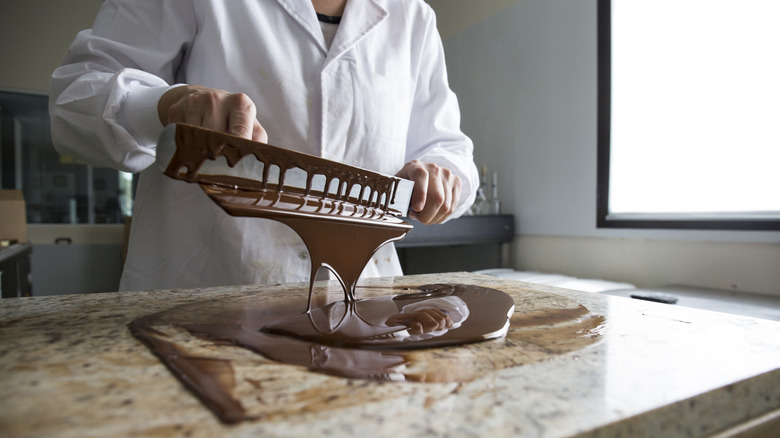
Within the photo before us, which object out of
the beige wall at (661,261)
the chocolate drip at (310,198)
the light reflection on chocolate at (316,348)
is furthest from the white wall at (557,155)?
the chocolate drip at (310,198)

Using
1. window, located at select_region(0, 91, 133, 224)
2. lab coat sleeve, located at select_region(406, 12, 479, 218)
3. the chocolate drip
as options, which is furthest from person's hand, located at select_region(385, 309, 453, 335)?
window, located at select_region(0, 91, 133, 224)

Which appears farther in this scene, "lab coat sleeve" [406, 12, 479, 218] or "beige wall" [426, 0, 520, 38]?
"beige wall" [426, 0, 520, 38]

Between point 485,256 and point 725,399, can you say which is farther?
point 485,256

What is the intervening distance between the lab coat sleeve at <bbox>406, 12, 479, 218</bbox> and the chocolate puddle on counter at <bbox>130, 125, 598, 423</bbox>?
551 millimetres

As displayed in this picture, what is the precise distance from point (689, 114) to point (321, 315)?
1.90 meters

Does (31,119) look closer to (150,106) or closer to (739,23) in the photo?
(150,106)

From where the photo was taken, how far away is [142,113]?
0.84m

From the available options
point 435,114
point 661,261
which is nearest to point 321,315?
point 435,114

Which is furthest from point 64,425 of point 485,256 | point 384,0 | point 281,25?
point 485,256

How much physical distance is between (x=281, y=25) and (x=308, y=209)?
23.2 inches

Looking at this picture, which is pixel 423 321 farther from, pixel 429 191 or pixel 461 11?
pixel 461 11

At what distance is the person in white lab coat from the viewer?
952mm

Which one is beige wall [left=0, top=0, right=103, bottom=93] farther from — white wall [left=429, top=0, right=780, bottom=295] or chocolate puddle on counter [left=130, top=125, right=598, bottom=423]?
chocolate puddle on counter [left=130, top=125, right=598, bottom=423]

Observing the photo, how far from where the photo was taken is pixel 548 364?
496mm
